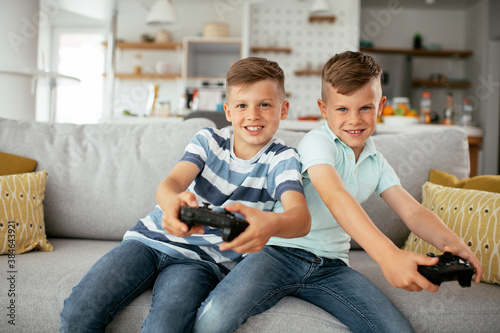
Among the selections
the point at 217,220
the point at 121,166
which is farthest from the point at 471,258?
the point at 121,166

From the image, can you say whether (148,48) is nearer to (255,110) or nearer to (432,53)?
(432,53)

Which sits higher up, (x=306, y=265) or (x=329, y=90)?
(x=329, y=90)

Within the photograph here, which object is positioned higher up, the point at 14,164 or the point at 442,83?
the point at 442,83

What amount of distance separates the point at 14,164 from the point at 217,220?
42.5 inches

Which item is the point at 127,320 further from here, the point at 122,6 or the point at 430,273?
the point at 122,6

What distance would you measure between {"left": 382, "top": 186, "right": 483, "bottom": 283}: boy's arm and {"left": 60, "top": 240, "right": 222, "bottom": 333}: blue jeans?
534mm

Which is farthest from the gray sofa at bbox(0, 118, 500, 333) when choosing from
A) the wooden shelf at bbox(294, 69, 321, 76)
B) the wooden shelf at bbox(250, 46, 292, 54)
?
the wooden shelf at bbox(250, 46, 292, 54)

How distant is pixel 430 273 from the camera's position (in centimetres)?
77

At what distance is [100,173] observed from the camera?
1561mm

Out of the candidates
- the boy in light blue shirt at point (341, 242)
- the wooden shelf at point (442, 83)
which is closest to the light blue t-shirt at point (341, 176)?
the boy in light blue shirt at point (341, 242)

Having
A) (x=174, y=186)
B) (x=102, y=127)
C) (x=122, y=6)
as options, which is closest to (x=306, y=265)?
(x=174, y=186)

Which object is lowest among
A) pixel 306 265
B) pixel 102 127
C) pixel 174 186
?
pixel 306 265

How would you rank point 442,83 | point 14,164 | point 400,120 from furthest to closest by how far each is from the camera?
1. point 442,83
2. point 400,120
3. point 14,164

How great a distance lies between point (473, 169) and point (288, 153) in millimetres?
3319
